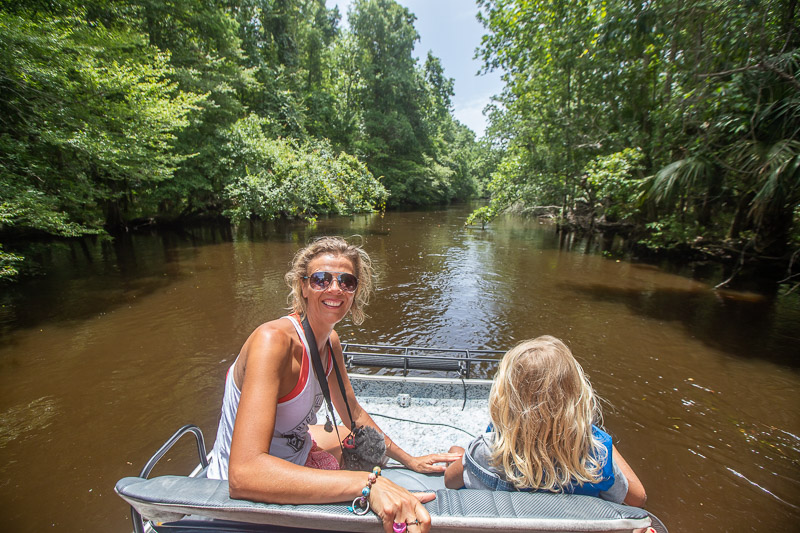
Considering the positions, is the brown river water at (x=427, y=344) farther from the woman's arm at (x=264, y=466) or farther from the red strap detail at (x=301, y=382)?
the woman's arm at (x=264, y=466)

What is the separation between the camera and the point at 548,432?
1391mm

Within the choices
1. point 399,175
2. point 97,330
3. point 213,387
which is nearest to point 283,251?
point 97,330

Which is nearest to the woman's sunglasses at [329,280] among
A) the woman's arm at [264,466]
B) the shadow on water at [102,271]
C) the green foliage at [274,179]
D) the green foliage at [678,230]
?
the woman's arm at [264,466]

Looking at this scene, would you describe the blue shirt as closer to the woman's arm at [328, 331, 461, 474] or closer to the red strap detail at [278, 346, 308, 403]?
the woman's arm at [328, 331, 461, 474]

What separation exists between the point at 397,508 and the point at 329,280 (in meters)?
1.01

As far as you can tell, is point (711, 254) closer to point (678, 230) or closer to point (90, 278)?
point (678, 230)

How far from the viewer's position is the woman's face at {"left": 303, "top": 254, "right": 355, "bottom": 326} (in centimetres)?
172

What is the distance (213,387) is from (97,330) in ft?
11.7

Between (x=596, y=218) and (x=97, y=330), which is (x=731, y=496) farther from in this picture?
(x=596, y=218)

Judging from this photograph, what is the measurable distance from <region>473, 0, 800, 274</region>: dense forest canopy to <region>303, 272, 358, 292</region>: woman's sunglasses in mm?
8319

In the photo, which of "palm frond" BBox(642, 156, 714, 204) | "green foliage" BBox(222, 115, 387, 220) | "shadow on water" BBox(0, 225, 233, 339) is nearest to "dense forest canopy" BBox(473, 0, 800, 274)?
"palm frond" BBox(642, 156, 714, 204)

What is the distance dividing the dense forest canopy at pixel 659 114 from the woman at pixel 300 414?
329 inches

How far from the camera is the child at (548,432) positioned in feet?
4.52

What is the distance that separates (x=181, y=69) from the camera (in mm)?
15383
